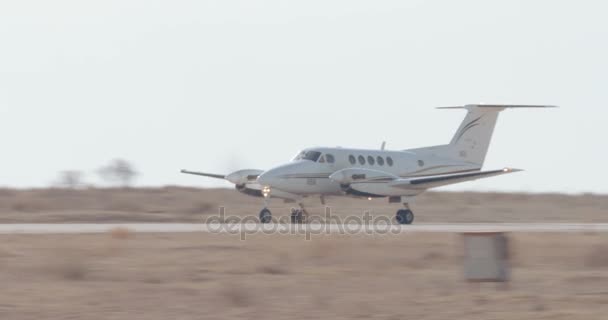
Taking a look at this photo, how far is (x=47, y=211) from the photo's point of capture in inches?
1580

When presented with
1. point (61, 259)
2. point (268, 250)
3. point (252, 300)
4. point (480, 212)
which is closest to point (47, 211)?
point (480, 212)

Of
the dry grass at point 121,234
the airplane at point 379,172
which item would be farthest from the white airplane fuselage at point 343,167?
the dry grass at point 121,234

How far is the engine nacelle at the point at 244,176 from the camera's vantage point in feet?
115

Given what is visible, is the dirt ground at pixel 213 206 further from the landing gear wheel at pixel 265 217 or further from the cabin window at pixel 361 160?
the landing gear wheel at pixel 265 217

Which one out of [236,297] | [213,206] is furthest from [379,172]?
[236,297]

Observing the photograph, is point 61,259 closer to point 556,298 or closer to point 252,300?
point 252,300

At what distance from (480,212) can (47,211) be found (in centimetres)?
1732

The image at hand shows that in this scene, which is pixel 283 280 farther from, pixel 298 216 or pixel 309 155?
pixel 309 155

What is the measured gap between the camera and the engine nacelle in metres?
35.2

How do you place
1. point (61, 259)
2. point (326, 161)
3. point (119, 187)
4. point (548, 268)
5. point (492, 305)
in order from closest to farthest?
point (492, 305) → point (61, 259) → point (548, 268) → point (326, 161) → point (119, 187)

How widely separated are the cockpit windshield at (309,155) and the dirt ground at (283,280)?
1020 cm

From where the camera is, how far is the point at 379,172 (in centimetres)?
3469

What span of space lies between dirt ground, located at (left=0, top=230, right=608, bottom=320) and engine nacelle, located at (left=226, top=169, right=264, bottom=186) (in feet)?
34.0

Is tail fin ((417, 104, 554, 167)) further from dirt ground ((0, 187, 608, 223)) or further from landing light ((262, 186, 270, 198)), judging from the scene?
landing light ((262, 186, 270, 198))
